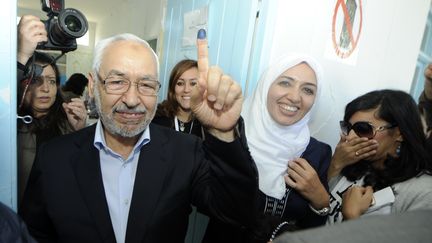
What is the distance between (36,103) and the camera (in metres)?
1.61

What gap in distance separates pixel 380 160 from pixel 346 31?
94 cm

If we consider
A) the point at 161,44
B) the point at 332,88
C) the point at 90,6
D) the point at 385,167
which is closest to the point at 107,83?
the point at 385,167

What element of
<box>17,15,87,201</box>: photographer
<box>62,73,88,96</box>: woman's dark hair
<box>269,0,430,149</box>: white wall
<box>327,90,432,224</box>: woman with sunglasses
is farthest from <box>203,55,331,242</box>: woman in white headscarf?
<box>62,73,88,96</box>: woman's dark hair

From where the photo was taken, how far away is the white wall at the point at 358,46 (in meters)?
1.71

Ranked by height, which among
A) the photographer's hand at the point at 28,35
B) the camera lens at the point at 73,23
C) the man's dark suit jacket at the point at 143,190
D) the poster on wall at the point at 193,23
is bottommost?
the man's dark suit jacket at the point at 143,190

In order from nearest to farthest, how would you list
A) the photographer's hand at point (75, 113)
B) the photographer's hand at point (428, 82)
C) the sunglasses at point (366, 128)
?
the sunglasses at point (366, 128) → the photographer's hand at point (75, 113) → the photographer's hand at point (428, 82)

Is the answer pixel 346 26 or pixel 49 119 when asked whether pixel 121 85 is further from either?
pixel 346 26

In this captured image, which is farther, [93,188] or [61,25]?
[61,25]

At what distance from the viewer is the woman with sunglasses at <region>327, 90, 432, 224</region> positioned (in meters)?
1.21

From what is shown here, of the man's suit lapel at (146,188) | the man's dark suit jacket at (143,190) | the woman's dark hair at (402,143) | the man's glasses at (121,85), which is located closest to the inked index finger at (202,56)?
the man's dark suit jacket at (143,190)

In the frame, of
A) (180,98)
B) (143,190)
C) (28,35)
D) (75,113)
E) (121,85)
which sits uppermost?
(28,35)

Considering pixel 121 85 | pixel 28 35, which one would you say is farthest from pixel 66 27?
pixel 121 85

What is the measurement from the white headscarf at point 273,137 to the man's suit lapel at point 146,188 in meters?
0.49

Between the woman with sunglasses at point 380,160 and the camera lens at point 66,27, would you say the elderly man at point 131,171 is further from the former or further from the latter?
the woman with sunglasses at point 380,160
